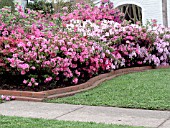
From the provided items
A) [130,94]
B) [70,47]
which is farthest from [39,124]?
[70,47]

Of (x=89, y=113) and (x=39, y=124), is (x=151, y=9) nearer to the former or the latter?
(x=89, y=113)

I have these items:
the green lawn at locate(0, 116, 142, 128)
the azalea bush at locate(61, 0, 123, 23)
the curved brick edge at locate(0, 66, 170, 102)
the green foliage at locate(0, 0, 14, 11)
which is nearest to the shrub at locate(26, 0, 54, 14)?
the green foliage at locate(0, 0, 14, 11)

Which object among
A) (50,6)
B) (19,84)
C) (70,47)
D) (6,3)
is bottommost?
(19,84)

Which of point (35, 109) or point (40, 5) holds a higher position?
point (40, 5)

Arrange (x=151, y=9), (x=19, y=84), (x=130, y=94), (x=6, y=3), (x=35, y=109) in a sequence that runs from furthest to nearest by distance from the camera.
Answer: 1. (x=6, y=3)
2. (x=151, y=9)
3. (x=19, y=84)
4. (x=130, y=94)
5. (x=35, y=109)

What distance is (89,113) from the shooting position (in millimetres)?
7094

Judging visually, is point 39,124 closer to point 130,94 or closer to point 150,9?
point 130,94

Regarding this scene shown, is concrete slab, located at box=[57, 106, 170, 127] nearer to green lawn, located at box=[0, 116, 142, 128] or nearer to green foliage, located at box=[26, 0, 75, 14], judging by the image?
green lawn, located at box=[0, 116, 142, 128]

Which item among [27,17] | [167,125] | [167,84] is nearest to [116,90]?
[167,84]

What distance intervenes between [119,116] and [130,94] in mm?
1634

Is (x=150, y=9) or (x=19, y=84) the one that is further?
(x=150, y=9)

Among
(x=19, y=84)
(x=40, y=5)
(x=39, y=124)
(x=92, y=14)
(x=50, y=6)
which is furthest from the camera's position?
(x=40, y=5)

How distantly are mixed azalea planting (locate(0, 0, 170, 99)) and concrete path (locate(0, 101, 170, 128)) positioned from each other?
1.24m

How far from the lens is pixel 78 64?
10078 millimetres
